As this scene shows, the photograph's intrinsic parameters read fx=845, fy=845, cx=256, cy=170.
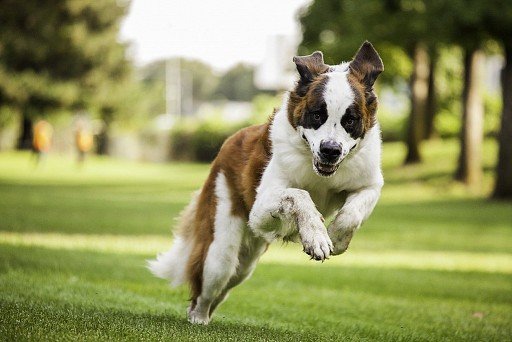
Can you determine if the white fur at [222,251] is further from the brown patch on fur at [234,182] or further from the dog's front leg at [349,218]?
the dog's front leg at [349,218]

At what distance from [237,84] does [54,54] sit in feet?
401

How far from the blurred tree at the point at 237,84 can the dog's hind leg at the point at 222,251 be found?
160315 mm

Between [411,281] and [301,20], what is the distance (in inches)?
1273

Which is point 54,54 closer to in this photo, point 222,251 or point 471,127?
point 471,127

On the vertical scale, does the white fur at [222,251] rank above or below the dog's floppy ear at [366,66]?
below

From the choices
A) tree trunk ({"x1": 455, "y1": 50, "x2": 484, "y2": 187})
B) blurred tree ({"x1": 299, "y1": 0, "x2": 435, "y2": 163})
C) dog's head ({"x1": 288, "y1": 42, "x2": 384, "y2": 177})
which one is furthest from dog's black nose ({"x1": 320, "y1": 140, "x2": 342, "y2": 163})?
tree trunk ({"x1": 455, "y1": 50, "x2": 484, "y2": 187})

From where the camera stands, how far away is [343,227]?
260 inches

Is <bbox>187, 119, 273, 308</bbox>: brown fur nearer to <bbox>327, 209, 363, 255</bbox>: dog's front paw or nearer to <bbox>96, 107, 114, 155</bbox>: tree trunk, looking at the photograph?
<bbox>327, 209, 363, 255</bbox>: dog's front paw

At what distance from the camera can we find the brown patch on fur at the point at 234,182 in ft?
23.8

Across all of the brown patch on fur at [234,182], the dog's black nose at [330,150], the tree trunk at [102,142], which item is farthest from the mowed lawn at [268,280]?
the tree trunk at [102,142]

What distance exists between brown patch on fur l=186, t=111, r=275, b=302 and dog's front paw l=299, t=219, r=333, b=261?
0.92 metres

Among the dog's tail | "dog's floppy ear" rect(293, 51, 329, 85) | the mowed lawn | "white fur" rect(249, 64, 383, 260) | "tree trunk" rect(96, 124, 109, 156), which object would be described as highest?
"dog's floppy ear" rect(293, 51, 329, 85)

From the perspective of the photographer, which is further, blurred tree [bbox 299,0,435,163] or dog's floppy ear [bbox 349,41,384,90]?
blurred tree [bbox 299,0,435,163]

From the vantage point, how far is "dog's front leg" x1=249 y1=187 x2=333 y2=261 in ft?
Result: 20.6
